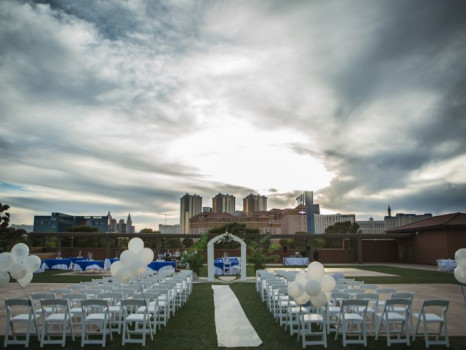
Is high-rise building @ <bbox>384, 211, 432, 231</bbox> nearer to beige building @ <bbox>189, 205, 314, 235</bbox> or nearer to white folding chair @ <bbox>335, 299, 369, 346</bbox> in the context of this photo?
beige building @ <bbox>189, 205, 314, 235</bbox>

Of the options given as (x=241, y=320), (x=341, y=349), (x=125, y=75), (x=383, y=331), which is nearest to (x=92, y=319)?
(x=241, y=320)

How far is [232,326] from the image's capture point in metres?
8.45

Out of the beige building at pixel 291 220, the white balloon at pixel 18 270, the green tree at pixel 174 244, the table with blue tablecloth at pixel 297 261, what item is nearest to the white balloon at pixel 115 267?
the white balloon at pixel 18 270

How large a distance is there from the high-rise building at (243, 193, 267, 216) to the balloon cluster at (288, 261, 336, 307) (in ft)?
603

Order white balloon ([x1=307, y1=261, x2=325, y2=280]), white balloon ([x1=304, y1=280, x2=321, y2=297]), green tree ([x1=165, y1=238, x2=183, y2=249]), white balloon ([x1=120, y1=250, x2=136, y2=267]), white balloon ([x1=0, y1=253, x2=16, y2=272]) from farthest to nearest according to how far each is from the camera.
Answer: green tree ([x1=165, y1=238, x2=183, y2=249]), white balloon ([x1=120, y1=250, x2=136, y2=267]), white balloon ([x1=0, y1=253, x2=16, y2=272]), white balloon ([x1=307, y1=261, x2=325, y2=280]), white balloon ([x1=304, y1=280, x2=321, y2=297])

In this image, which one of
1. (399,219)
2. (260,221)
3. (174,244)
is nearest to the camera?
(174,244)

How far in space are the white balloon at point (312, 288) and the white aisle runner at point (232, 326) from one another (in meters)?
1.36

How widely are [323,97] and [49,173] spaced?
14.9 metres

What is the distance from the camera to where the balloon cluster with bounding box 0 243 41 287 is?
7383mm

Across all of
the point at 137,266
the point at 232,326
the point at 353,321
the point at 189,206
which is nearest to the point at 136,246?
the point at 137,266

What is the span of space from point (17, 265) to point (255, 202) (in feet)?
611

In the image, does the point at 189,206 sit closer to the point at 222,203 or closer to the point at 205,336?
the point at 222,203

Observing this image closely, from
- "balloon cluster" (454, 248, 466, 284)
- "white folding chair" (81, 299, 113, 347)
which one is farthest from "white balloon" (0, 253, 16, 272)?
"balloon cluster" (454, 248, 466, 284)

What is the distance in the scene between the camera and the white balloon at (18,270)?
294 inches
